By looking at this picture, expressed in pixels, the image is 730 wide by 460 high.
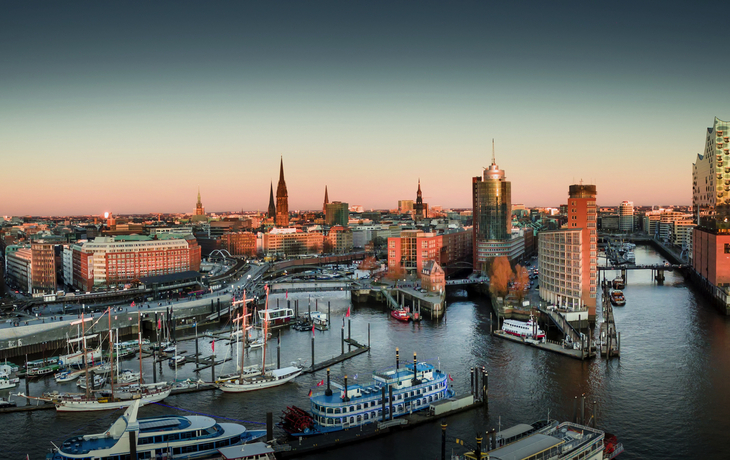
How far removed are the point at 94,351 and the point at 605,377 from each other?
2711cm

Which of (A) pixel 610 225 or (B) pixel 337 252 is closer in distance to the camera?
(B) pixel 337 252

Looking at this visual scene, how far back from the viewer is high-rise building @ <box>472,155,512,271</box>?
68938 millimetres

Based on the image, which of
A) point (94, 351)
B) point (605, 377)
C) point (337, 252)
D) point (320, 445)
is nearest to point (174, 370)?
point (94, 351)

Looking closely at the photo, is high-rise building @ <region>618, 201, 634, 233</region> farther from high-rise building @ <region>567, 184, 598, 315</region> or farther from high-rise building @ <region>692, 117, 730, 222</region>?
high-rise building @ <region>567, 184, 598, 315</region>

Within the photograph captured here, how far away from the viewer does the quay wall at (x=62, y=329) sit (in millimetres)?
34656

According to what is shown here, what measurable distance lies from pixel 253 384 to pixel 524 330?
1808 centimetres

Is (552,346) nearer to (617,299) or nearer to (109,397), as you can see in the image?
(617,299)

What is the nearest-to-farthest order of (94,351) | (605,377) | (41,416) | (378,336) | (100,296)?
(41,416) < (605,377) < (94,351) < (378,336) < (100,296)

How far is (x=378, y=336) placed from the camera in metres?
38.9

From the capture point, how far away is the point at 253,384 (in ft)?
90.4

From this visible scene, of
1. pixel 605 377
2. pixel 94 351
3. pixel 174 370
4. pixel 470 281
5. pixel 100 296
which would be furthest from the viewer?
pixel 470 281

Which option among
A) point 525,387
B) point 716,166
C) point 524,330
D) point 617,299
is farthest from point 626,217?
point 525,387

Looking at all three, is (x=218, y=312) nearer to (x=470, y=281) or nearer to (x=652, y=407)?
(x=470, y=281)

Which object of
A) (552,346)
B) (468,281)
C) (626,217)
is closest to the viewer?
(552,346)
